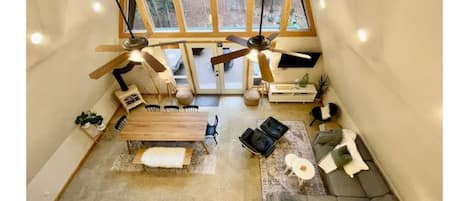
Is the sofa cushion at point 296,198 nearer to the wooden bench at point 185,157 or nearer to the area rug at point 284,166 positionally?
the area rug at point 284,166

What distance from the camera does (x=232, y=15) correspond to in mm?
6094

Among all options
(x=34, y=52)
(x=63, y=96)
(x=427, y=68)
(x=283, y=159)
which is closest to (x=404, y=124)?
(x=427, y=68)

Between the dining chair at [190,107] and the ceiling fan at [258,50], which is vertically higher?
the ceiling fan at [258,50]

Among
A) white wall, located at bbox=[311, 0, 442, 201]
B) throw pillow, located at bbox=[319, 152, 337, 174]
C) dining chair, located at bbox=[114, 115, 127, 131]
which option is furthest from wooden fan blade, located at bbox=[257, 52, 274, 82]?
dining chair, located at bbox=[114, 115, 127, 131]

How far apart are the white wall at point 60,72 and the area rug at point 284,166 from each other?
4111mm

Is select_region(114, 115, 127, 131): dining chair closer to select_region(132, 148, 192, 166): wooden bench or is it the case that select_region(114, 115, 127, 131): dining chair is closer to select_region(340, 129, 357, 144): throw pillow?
select_region(132, 148, 192, 166): wooden bench

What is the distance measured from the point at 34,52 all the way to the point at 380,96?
5.23 meters

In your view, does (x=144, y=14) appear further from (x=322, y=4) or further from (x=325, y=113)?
(x=325, y=113)

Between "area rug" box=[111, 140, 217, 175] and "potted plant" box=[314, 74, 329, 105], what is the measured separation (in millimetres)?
3279

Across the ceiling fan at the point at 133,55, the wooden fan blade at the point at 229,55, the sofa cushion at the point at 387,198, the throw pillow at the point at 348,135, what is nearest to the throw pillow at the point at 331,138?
the throw pillow at the point at 348,135

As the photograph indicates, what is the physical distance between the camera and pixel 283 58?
280 inches

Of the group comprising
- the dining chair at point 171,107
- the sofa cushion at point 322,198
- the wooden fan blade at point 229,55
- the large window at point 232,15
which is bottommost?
the sofa cushion at point 322,198

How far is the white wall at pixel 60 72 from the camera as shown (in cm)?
423
